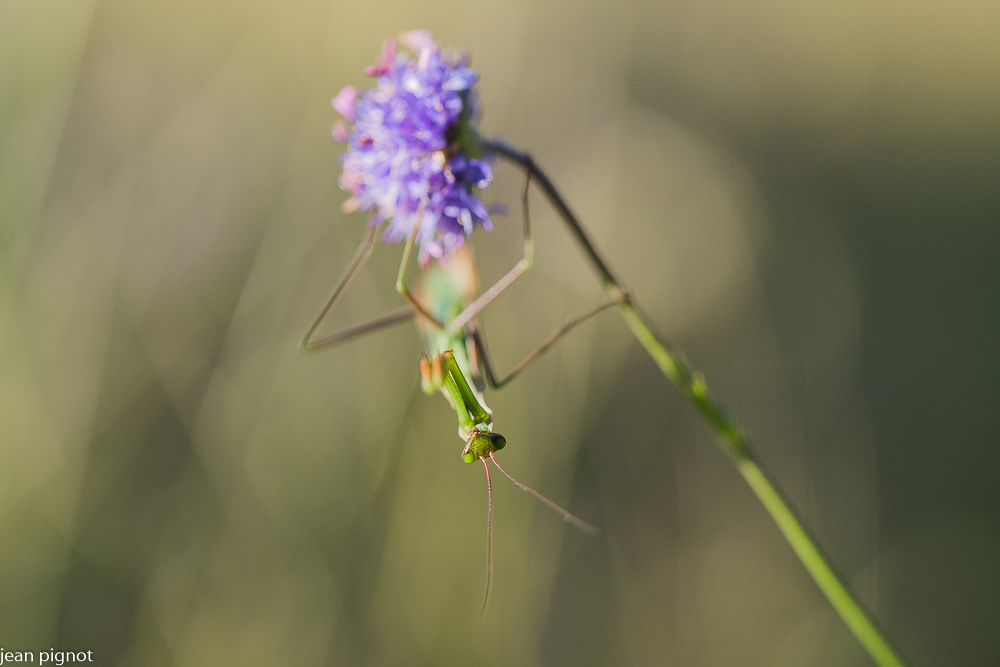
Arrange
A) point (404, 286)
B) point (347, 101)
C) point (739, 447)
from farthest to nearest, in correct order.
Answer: point (404, 286), point (347, 101), point (739, 447)

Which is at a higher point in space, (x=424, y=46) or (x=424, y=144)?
(x=424, y=46)

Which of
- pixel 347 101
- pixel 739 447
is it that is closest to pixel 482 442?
pixel 739 447

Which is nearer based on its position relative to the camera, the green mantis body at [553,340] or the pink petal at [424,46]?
the green mantis body at [553,340]

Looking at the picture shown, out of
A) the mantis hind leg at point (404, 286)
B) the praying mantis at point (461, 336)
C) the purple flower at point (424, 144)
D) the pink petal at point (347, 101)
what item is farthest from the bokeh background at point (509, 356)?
the purple flower at point (424, 144)

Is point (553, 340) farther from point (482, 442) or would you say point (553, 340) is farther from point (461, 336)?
point (482, 442)

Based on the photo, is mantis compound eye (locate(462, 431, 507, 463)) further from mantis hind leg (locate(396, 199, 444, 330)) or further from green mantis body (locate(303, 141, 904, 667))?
mantis hind leg (locate(396, 199, 444, 330))

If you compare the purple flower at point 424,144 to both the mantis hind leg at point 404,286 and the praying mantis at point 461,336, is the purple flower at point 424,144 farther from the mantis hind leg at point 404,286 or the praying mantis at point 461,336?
the praying mantis at point 461,336
